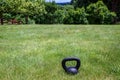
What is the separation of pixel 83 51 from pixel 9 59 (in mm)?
1836

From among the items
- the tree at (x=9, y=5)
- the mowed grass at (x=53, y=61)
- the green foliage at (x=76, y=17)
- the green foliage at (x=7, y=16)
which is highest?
the mowed grass at (x=53, y=61)

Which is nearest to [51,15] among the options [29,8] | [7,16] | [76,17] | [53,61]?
[29,8]

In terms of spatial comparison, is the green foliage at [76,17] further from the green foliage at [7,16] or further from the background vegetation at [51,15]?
the green foliage at [7,16]

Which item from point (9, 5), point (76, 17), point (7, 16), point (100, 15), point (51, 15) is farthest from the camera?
point (7, 16)

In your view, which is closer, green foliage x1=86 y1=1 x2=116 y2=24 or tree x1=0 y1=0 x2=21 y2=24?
tree x1=0 y1=0 x2=21 y2=24

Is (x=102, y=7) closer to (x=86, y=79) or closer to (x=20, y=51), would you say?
(x=20, y=51)

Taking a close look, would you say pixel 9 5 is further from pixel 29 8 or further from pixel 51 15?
pixel 51 15

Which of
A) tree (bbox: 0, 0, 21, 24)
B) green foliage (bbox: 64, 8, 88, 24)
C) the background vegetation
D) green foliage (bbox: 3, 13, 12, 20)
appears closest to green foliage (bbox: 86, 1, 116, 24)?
the background vegetation

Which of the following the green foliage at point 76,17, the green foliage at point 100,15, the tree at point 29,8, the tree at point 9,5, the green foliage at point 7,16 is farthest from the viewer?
the green foliage at point 7,16

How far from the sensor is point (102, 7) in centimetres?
2358

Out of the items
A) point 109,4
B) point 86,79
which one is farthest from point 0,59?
point 109,4

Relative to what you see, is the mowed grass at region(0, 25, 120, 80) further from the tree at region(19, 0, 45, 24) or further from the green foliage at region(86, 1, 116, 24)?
the tree at region(19, 0, 45, 24)

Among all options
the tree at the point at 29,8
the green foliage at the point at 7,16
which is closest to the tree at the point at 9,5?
the tree at the point at 29,8

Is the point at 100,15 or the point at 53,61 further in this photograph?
the point at 100,15
